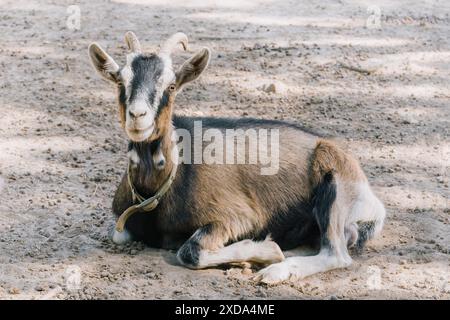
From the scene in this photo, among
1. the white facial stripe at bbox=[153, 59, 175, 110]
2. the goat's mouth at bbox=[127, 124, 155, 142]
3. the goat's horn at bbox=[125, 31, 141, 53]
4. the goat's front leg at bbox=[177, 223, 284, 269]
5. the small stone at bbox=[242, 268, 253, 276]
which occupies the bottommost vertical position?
the small stone at bbox=[242, 268, 253, 276]

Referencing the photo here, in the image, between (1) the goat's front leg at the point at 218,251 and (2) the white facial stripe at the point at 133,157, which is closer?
A: (1) the goat's front leg at the point at 218,251

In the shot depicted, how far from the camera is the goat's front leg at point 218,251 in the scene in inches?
220

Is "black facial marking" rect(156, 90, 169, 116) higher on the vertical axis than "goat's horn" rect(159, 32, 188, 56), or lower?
lower

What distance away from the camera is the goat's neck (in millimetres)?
5695

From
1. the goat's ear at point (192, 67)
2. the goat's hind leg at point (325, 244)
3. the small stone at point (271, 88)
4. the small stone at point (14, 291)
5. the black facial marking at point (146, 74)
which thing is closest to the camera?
the small stone at point (14, 291)

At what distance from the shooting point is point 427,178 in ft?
24.1

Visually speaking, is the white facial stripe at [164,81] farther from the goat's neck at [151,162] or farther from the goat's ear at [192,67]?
the goat's neck at [151,162]

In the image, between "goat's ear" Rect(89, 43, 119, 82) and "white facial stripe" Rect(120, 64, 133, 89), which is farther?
"goat's ear" Rect(89, 43, 119, 82)

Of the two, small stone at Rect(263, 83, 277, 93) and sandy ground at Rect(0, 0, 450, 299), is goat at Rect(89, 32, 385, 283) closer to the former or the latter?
sandy ground at Rect(0, 0, 450, 299)

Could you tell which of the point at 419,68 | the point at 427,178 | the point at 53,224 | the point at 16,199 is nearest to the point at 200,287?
the point at 53,224

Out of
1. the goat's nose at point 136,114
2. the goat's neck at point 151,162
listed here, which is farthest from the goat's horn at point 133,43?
the goat's nose at point 136,114

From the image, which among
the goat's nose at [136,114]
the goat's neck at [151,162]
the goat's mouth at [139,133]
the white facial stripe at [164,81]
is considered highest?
the white facial stripe at [164,81]

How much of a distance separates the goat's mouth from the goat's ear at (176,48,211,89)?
514 millimetres

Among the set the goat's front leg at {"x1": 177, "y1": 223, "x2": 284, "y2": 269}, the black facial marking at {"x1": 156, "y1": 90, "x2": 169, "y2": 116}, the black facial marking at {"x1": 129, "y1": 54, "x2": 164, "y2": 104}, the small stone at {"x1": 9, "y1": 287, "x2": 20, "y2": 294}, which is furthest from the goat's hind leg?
the small stone at {"x1": 9, "y1": 287, "x2": 20, "y2": 294}
